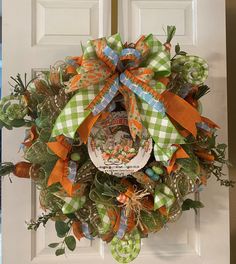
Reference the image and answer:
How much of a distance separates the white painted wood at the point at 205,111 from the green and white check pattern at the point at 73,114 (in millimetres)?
429

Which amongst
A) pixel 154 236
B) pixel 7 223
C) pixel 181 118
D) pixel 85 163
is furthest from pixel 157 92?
pixel 7 223

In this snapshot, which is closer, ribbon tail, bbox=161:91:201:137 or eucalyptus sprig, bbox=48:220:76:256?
ribbon tail, bbox=161:91:201:137

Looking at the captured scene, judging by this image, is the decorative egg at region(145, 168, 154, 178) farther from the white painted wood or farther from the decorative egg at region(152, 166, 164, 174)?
the white painted wood

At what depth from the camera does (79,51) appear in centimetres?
116

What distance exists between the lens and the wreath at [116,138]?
88cm

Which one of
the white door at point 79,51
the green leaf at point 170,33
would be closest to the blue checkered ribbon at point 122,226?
the white door at point 79,51

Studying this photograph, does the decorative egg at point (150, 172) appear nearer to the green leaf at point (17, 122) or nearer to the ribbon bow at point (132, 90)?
the ribbon bow at point (132, 90)

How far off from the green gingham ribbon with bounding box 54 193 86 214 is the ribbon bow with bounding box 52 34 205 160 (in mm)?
206

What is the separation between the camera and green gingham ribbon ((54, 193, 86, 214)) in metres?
0.96

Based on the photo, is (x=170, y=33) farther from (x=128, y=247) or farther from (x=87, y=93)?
(x=128, y=247)

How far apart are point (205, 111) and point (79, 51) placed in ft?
1.57

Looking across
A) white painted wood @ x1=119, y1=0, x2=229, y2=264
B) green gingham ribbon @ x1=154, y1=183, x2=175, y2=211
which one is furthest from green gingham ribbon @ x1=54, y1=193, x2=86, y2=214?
white painted wood @ x1=119, y1=0, x2=229, y2=264

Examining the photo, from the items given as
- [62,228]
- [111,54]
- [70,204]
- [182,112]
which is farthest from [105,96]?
[62,228]

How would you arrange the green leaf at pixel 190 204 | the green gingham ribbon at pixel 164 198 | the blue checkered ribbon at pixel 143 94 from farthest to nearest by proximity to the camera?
the green leaf at pixel 190 204 < the green gingham ribbon at pixel 164 198 < the blue checkered ribbon at pixel 143 94
